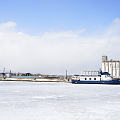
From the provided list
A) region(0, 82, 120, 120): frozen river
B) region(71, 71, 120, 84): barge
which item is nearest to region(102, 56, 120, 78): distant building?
region(71, 71, 120, 84): barge

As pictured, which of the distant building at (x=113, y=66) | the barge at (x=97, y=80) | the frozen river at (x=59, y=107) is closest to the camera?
the frozen river at (x=59, y=107)

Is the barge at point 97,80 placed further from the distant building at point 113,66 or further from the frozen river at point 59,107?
the distant building at point 113,66

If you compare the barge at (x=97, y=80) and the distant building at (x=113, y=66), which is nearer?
the barge at (x=97, y=80)

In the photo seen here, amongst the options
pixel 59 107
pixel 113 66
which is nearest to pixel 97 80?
pixel 59 107

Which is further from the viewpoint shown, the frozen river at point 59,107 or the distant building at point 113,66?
the distant building at point 113,66

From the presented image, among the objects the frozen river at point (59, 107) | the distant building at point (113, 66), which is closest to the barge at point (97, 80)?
the frozen river at point (59, 107)

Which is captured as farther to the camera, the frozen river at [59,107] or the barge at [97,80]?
the barge at [97,80]

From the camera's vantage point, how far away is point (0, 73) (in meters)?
162

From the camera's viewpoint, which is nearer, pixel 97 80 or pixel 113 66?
pixel 97 80

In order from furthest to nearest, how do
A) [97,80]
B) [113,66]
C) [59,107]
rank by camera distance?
[113,66] < [97,80] < [59,107]

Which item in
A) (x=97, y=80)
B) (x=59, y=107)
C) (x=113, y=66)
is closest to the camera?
(x=59, y=107)

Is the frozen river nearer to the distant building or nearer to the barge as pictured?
the barge

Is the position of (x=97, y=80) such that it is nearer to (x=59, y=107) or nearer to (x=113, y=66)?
(x=59, y=107)

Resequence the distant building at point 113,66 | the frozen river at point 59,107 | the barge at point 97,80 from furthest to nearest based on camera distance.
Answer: the distant building at point 113,66 → the barge at point 97,80 → the frozen river at point 59,107
